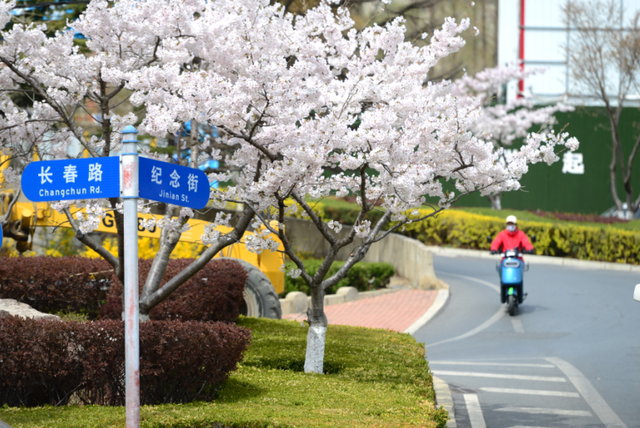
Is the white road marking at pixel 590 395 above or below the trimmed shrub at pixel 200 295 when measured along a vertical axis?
below

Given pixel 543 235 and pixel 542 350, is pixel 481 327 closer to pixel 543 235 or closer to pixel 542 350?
pixel 542 350

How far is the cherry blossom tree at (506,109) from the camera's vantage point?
30.1 meters

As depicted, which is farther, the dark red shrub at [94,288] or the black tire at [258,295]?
the black tire at [258,295]

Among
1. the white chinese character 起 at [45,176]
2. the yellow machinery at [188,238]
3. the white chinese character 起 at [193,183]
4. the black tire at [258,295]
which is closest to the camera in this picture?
the white chinese character 起 at [45,176]

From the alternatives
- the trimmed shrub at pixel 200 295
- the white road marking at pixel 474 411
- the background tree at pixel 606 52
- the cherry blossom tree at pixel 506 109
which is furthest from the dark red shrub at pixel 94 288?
the cherry blossom tree at pixel 506 109

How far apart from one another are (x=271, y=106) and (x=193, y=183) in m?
1.79

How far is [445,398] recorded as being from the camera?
8445 mm

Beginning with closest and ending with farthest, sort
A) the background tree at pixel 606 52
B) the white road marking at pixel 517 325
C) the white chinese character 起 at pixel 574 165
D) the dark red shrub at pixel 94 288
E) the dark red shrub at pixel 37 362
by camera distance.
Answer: the dark red shrub at pixel 37 362, the dark red shrub at pixel 94 288, the white road marking at pixel 517 325, the background tree at pixel 606 52, the white chinese character 起 at pixel 574 165

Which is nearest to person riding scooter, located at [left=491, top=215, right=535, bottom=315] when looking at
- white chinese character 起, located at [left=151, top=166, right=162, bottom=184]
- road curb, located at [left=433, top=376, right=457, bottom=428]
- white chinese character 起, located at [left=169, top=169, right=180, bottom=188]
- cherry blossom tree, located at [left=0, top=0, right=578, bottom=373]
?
road curb, located at [left=433, top=376, right=457, bottom=428]

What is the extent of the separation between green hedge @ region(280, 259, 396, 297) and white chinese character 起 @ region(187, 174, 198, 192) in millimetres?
12765

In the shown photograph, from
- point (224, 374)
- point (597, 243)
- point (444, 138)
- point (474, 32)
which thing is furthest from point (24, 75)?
point (597, 243)

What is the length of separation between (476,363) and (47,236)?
418 inches

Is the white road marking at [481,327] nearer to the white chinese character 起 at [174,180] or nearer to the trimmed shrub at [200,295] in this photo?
the trimmed shrub at [200,295]

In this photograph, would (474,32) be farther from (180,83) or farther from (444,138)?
(180,83)
